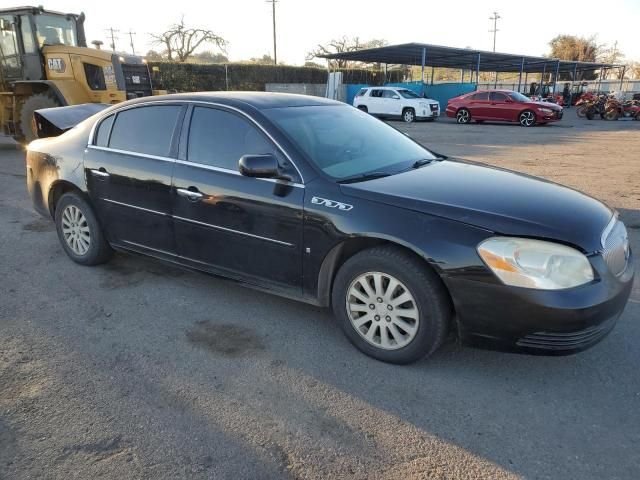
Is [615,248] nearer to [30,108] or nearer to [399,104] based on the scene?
[30,108]

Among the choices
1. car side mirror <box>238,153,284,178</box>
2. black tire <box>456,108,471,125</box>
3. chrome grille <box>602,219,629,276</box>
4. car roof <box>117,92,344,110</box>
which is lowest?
black tire <box>456,108,471,125</box>

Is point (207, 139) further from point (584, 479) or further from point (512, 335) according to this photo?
point (584, 479)

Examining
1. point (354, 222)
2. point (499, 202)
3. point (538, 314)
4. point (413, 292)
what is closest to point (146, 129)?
point (354, 222)

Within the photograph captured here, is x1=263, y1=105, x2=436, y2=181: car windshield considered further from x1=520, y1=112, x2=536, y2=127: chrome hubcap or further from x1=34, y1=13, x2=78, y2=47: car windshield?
x1=520, y1=112, x2=536, y2=127: chrome hubcap

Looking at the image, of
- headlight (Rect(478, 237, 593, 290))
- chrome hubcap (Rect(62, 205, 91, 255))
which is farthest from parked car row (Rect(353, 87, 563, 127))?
headlight (Rect(478, 237, 593, 290))

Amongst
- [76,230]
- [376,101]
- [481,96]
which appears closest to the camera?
[76,230]

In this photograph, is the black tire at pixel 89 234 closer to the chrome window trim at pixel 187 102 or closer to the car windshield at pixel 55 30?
the chrome window trim at pixel 187 102

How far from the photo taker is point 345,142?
12.4 ft

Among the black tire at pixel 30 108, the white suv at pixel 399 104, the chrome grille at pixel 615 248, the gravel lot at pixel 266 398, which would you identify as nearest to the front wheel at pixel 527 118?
the white suv at pixel 399 104

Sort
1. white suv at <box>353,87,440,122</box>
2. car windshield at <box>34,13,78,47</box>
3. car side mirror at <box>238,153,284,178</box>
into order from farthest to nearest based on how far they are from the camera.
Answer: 1. white suv at <box>353,87,440,122</box>
2. car windshield at <box>34,13,78,47</box>
3. car side mirror at <box>238,153,284,178</box>

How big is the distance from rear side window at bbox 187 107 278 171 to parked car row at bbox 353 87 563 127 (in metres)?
20.3

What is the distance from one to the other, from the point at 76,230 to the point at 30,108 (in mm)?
8876

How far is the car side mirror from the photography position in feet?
10.6

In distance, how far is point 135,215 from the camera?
13.7 ft
